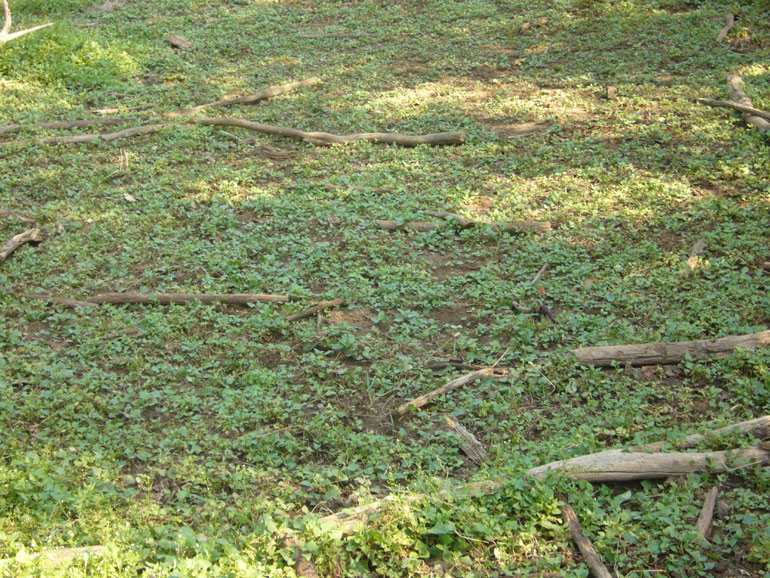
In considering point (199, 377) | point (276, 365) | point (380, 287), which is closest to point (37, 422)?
point (199, 377)

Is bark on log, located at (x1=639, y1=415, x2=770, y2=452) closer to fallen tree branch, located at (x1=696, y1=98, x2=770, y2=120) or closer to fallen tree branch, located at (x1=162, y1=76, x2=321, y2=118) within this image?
fallen tree branch, located at (x1=696, y1=98, x2=770, y2=120)

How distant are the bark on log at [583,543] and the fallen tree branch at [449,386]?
4.86 feet

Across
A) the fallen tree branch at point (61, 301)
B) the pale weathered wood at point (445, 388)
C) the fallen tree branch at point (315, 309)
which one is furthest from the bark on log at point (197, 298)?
the pale weathered wood at point (445, 388)

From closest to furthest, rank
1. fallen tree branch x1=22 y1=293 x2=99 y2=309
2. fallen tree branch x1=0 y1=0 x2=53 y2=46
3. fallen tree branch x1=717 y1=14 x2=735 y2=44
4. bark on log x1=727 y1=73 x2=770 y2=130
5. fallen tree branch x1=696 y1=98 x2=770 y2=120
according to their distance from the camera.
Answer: fallen tree branch x1=22 y1=293 x2=99 y2=309, fallen tree branch x1=0 y1=0 x2=53 y2=46, bark on log x1=727 y1=73 x2=770 y2=130, fallen tree branch x1=696 y1=98 x2=770 y2=120, fallen tree branch x1=717 y1=14 x2=735 y2=44

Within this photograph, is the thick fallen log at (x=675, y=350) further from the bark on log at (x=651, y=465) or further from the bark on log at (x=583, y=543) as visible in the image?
the bark on log at (x=583, y=543)

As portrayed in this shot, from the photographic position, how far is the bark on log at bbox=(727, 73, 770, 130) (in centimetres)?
886

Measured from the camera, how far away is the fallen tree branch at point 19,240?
7.29 m

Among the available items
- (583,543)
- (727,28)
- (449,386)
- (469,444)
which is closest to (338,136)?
(449,386)

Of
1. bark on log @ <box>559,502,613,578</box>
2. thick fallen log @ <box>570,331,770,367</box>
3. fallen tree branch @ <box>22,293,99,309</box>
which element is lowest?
thick fallen log @ <box>570,331,770,367</box>

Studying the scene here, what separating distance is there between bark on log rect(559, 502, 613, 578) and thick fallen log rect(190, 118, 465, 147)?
6.24 metres

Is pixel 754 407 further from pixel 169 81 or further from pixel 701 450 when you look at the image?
pixel 169 81

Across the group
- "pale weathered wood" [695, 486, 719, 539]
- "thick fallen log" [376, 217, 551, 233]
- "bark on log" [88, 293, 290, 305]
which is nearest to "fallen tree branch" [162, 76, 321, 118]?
"thick fallen log" [376, 217, 551, 233]

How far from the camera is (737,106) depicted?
9266 millimetres

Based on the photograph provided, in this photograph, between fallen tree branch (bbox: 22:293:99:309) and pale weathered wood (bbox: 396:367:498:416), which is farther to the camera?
fallen tree branch (bbox: 22:293:99:309)
